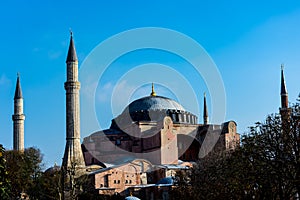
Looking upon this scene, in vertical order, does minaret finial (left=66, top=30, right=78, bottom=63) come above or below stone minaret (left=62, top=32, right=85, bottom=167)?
above

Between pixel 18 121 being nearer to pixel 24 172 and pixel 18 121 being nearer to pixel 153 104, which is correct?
pixel 24 172

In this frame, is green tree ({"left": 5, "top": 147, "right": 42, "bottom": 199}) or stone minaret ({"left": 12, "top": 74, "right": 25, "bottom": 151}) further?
stone minaret ({"left": 12, "top": 74, "right": 25, "bottom": 151})

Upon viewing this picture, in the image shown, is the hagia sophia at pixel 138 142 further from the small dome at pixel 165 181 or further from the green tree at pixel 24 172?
the green tree at pixel 24 172

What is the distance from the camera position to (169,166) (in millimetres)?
59281

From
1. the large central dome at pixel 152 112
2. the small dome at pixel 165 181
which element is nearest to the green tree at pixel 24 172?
the small dome at pixel 165 181

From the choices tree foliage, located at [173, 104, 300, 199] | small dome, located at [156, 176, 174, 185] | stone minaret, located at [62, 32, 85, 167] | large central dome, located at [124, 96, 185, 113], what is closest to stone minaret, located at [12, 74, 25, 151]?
stone minaret, located at [62, 32, 85, 167]

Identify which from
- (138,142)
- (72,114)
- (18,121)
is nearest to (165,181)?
(138,142)

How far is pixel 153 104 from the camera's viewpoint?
69062mm

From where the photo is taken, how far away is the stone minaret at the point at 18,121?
222 ft

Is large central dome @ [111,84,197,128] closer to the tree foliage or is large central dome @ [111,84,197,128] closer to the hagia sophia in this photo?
the hagia sophia

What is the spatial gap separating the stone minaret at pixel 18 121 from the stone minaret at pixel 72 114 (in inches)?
471

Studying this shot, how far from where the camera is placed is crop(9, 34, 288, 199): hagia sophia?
56.8 m

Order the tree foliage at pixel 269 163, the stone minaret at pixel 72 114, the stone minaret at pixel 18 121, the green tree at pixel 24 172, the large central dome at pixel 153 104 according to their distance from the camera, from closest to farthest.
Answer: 1. the tree foliage at pixel 269 163
2. the green tree at pixel 24 172
3. the stone minaret at pixel 72 114
4. the stone minaret at pixel 18 121
5. the large central dome at pixel 153 104

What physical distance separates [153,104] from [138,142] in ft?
20.2
